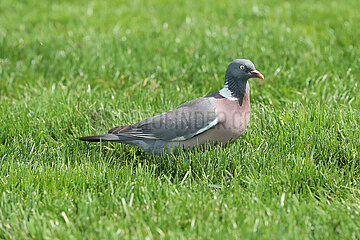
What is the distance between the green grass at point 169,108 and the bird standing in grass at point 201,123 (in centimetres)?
15

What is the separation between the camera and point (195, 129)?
344 centimetres

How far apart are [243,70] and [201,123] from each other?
A: 57 cm

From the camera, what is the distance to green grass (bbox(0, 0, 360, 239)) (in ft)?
8.55

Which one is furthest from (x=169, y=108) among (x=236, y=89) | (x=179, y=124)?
(x=236, y=89)

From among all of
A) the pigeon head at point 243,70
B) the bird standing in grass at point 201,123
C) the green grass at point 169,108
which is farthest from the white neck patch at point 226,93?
the green grass at point 169,108

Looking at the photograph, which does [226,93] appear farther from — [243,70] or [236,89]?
[243,70]

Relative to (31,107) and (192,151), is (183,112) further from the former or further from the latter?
(31,107)

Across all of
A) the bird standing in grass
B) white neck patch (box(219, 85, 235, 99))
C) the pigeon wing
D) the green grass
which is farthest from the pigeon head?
the green grass

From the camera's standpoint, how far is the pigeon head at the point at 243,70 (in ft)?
11.5

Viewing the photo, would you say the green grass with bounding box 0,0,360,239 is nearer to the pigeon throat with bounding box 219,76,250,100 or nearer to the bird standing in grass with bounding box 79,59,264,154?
the bird standing in grass with bounding box 79,59,264,154

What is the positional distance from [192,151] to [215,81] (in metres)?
1.50

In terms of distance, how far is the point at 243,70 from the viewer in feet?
11.6

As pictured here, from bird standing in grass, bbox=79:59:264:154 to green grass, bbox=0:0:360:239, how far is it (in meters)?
0.15

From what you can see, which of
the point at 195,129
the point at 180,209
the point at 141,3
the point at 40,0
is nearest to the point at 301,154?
the point at 195,129
